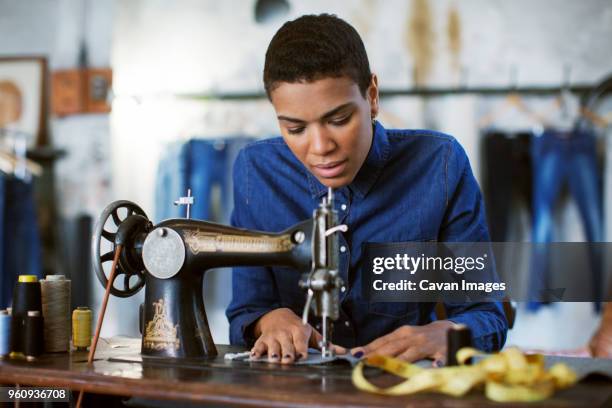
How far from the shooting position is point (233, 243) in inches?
74.3

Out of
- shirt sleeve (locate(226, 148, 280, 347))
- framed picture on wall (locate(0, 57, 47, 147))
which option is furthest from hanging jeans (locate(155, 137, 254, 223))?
shirt sleeve (locate(226, 148, 280, 347))

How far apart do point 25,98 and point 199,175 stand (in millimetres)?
1418

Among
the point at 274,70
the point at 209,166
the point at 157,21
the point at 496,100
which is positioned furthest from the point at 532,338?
the point at 274,70

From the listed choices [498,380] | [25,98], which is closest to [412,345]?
[498,380]

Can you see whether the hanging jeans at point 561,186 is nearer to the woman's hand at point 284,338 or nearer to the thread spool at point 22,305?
the woman's hand at point 284,338

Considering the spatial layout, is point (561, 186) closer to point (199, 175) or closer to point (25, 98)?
point (199, 175)

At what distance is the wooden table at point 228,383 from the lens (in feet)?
4.46

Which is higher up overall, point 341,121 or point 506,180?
point 506,180

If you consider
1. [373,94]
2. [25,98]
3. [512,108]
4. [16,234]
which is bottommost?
[16,234]

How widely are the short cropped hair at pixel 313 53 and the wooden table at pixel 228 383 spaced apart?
643 millimetres

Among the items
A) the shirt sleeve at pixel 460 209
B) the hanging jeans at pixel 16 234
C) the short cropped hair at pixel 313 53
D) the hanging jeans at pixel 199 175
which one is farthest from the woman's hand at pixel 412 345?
the hanging jeans at pixel 16 234

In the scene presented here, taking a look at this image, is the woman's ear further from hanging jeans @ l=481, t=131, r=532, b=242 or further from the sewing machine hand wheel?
hanging jeans @ l=481, t=131, r=532, b=242

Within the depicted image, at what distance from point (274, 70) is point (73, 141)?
3.91 m

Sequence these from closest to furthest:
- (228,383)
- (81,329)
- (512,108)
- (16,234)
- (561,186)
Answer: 1. (228,383)
2. (81,329)
3. (561,186)
4. (512,108)
5. (16,234)
